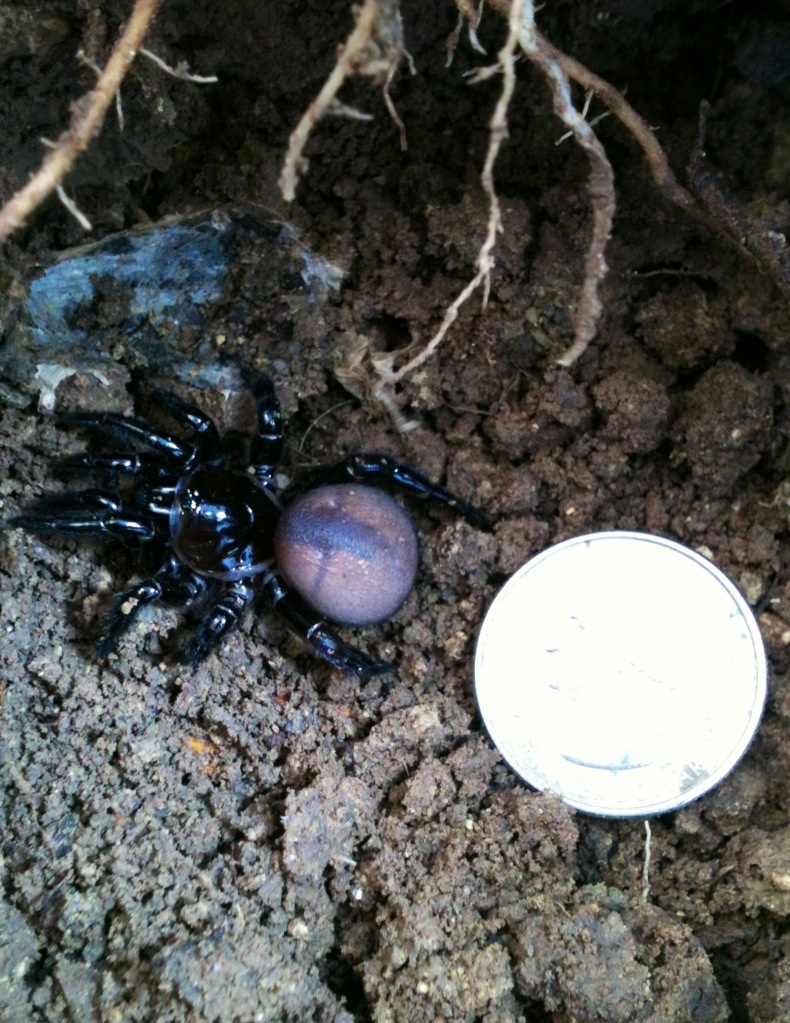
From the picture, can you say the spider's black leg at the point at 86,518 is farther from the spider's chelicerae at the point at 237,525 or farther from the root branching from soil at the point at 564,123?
the root branching from soil at the point at 564,123

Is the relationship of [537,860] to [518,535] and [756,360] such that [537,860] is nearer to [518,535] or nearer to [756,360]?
[518,535]

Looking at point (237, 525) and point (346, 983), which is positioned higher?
point (237, 525)

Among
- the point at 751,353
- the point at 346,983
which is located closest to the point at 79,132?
the point at 751,353

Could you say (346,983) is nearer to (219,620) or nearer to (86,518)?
(219,620)

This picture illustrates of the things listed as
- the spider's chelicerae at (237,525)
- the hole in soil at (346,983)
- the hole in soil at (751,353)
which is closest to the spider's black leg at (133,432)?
the spider's chelicerae at (237,525)

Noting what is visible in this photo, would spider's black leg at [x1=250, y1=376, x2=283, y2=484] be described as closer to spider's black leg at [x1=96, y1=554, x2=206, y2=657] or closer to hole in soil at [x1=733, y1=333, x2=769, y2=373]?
spider's black leg at [x1=96, y1=554, x2=206, y2=657]

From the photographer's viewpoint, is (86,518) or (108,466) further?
(108,466)
